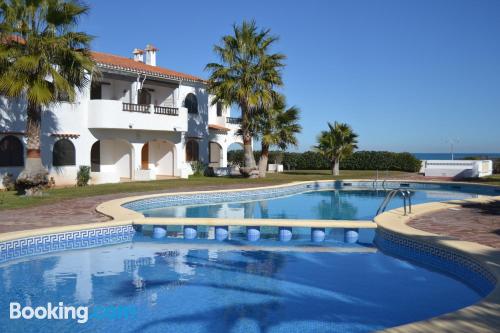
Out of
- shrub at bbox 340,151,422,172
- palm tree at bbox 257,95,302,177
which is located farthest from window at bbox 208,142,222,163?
shrub at bbox 340,151,422,172

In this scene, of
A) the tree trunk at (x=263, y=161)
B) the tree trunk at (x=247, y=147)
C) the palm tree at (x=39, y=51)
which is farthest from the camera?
the tree trunk at (x=263, y=161)

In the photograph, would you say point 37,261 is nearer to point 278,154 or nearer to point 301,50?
point 301,50

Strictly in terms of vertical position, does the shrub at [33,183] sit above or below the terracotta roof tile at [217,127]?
below

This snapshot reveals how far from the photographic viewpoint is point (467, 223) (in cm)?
1159

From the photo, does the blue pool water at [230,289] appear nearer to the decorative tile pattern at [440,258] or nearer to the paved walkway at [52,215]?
the decorative tile pattern at [440,258]

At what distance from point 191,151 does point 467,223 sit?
21.0 m

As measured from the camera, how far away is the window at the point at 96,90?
78.7ft

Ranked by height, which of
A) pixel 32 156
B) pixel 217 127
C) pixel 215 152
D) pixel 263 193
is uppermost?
pixel 217 127

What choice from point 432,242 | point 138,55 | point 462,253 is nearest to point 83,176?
point 138,55

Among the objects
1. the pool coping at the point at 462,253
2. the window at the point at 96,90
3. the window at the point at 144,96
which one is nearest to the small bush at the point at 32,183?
the window at the point at 96,90

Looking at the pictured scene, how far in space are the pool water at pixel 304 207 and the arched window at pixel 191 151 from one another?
9.93 meters

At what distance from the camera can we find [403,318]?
6629 millimetres

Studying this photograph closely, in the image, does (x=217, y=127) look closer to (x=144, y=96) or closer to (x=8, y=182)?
(x=144, y=96)

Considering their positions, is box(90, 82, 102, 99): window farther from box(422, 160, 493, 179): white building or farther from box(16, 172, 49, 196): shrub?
box(422, 160, 493, 179): white building
